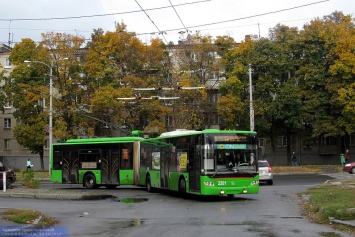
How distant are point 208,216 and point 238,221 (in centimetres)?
152

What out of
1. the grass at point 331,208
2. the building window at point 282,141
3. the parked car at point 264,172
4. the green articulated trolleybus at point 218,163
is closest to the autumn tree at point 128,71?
the building window at point 282,141

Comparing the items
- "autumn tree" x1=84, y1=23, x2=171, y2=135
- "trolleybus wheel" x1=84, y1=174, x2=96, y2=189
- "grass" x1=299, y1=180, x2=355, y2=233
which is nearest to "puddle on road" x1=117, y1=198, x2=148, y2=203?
"grass" x1=299, y1=180, x2=355, y2=233

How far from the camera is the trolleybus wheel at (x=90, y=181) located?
28.4m

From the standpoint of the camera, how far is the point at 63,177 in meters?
29.4

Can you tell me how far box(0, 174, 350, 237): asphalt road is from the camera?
11.5 meters

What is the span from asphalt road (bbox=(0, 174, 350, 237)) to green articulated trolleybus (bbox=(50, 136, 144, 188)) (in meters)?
5.69

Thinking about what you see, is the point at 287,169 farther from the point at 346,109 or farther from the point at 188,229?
the point at 188,229

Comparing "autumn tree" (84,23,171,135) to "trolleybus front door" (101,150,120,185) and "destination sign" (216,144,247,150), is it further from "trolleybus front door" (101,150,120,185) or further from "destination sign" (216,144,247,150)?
"destination sign" (216,144,247,150)

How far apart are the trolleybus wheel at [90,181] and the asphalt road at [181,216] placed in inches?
284

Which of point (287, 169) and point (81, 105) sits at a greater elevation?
point (81, 105)

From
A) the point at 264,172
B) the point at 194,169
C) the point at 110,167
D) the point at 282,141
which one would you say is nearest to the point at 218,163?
the point at 194,169

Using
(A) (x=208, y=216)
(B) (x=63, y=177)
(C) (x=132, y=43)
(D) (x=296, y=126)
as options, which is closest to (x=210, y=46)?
(C) (x=132, y=43)

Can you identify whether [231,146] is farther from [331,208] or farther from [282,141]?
[282,141]

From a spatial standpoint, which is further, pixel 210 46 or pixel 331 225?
pixel 210 46
